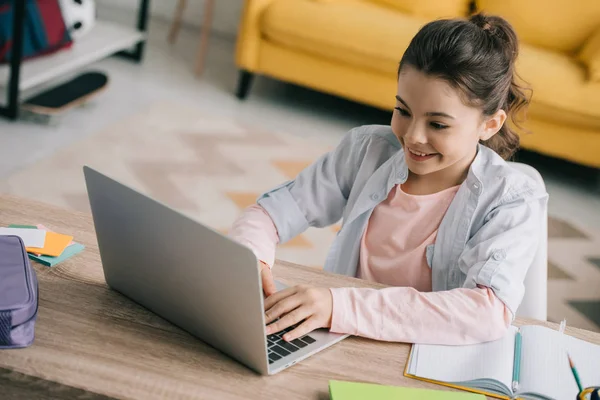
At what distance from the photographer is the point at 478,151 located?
1.35 meters

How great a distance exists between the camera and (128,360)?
931 mm

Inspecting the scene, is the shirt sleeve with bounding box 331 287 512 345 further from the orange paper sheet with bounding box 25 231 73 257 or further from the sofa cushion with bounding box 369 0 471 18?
the sofa cushion with bounding box 369 0 471 18

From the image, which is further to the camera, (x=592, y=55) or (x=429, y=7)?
(x=429, y=7)

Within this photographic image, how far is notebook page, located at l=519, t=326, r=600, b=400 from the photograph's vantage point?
99 cm

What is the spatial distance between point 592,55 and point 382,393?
2.75 m

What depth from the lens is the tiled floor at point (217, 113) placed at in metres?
2.97

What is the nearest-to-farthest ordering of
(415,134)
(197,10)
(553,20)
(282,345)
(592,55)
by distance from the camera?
1. (282,345)
2. (415,134)
3. (592,55)
4. (553,20)
5. (197,10)

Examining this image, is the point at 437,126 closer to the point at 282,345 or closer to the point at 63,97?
the point at 282,345

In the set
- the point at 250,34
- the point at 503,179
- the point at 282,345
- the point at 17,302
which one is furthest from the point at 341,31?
the point at 17,302

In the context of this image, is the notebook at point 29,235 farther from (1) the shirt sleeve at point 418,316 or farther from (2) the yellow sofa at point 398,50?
(2) the yellow sofa at point 398,50

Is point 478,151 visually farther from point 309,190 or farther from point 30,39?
point 30,39

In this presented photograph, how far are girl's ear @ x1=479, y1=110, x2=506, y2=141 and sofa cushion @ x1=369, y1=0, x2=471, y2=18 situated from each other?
245cm

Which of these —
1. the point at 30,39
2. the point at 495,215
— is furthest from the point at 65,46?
the point at 495,215

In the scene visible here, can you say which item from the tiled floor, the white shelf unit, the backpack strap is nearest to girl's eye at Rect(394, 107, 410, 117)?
the backpack strap
